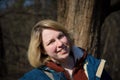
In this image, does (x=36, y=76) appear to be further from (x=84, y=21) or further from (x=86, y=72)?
(x=84, y=21)

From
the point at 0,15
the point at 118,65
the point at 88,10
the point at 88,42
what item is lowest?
the point at 118,65

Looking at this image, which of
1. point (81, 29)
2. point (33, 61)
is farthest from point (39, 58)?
point (81, 29)

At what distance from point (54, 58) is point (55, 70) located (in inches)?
4.2

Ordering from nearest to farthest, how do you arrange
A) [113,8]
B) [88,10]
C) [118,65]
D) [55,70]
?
[55,70], [88,10], [113,8], [118,65]

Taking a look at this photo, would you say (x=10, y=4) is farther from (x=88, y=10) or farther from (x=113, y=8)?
(x=88, y=10)

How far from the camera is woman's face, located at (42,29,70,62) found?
3.66m

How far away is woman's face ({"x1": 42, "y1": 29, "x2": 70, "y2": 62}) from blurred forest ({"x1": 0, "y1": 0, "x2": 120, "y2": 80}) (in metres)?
8.21

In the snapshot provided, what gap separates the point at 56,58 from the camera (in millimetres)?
3707

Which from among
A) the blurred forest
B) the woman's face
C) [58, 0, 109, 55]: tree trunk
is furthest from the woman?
the blurred forest

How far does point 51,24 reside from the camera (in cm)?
375

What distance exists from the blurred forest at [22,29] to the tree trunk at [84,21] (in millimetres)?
6771

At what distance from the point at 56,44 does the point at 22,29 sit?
12099mm

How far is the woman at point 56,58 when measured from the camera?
3674 millimetres

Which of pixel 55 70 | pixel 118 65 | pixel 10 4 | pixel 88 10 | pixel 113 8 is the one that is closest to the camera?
pixel 55 70
